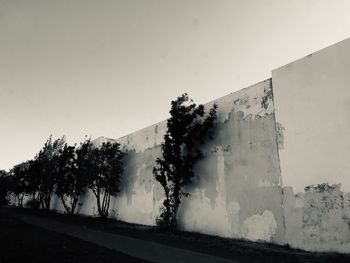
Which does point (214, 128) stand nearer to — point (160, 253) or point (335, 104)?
point (335, 104)

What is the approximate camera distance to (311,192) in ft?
32.3

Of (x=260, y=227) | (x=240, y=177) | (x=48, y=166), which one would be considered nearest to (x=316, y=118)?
(x=240, y=177)

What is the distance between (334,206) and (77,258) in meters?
6.82

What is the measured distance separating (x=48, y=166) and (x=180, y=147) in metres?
15.1

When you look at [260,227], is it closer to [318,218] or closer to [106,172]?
[318,218]

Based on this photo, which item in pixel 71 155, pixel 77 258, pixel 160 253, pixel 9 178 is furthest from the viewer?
pixel 9 178

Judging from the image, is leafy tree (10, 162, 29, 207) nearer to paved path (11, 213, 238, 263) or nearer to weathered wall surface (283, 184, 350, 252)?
paved path (11, 213, 238, 263)

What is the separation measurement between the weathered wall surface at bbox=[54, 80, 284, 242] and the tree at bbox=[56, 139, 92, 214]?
739 cm

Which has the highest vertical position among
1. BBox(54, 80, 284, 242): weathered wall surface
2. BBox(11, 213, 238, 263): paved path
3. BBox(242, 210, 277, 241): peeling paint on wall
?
BBox(54, 80, 284, 242): weathered wall surface

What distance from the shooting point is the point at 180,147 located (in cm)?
1503

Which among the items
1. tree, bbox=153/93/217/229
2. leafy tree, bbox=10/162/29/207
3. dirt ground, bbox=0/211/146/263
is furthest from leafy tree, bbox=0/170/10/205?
dirt ground, bbox=0/211/146/263

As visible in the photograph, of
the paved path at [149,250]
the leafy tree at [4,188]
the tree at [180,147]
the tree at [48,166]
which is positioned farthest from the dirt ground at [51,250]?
the leafy tree at [4,188]

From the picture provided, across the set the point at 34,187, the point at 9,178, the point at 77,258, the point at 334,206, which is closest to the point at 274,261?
the point at 334,206

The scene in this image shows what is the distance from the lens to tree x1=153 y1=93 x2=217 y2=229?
14.1 metres
